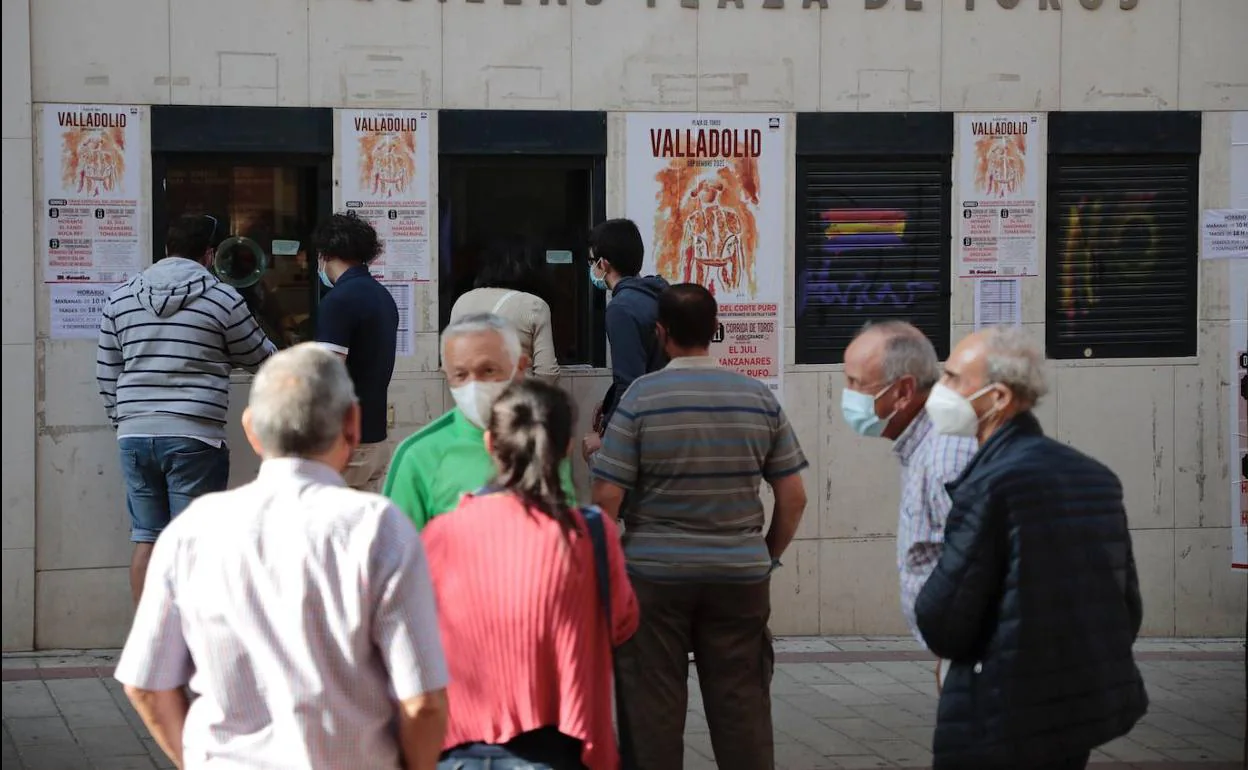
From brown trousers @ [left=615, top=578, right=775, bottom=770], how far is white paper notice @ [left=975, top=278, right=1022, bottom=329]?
367cm

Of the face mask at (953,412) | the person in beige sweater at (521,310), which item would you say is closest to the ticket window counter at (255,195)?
the person in beige sweater at (521,310)

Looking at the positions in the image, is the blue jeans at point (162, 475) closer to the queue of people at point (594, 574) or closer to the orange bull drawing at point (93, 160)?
the orange bull drawing at point (93, 160)

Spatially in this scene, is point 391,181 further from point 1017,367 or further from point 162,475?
point 1017,367

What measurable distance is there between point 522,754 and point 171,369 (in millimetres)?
4245

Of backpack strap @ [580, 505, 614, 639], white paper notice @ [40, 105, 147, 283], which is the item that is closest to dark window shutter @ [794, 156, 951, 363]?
white paper notice @ [40, 105, 147, 283]

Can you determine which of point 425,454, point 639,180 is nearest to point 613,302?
point 639,180

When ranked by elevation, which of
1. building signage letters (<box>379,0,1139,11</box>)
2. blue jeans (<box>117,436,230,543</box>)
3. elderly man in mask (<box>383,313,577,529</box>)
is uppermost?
building signage letters (<box>379,0,1139,11</box>)

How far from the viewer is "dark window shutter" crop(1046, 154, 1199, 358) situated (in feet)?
29.5

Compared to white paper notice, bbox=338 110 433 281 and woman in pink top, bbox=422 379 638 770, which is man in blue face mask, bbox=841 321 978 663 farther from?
white paper notice, bbox=338 110 433 281

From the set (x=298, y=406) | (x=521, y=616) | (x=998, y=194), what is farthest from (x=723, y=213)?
(x=298, y=406)

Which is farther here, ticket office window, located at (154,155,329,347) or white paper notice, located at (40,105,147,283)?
ticket office window, located at (154,155,329,347)

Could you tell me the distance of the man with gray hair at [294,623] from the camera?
3326 millimetres

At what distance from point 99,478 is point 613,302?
9.24 feet

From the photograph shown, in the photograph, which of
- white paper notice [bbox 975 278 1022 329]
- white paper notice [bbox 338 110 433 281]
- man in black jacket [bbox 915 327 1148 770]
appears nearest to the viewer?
man in black jacket [bbox 915 327 1148 770]
